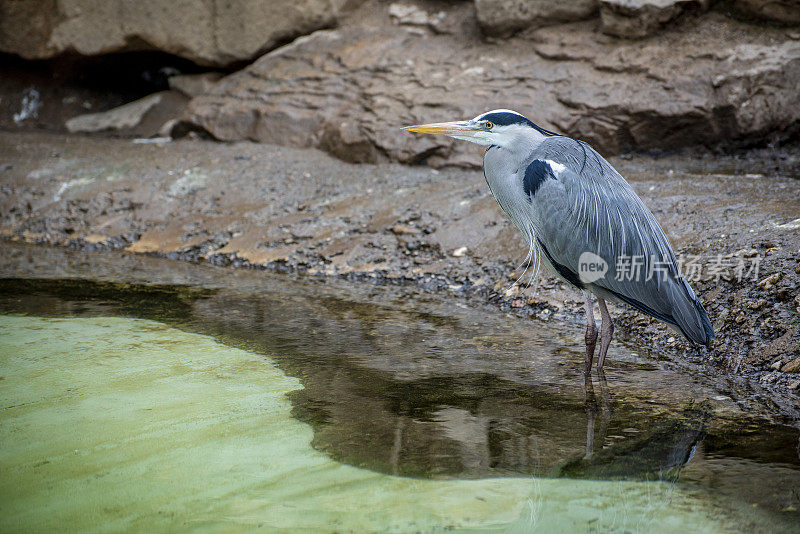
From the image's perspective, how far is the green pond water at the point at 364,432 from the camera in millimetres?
2006

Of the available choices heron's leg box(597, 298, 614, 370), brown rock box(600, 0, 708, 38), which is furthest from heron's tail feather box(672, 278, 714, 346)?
brown rock box(600, 0, 708, 38)

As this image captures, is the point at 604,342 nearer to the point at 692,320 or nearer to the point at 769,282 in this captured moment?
the point at 692,320

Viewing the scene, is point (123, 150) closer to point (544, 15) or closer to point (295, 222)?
point (295, 222)

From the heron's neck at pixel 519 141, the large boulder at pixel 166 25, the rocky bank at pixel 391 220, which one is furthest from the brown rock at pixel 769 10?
the large boulder at pixel 166 25

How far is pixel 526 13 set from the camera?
270 inches

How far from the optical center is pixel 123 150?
7266 millimetres

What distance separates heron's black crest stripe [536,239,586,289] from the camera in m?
3.55

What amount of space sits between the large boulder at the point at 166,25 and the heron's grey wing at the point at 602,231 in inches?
204

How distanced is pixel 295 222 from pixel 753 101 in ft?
13.0

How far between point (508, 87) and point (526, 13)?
822 millimetres

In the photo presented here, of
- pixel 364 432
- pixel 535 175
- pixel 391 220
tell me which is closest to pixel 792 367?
pixel 535 175

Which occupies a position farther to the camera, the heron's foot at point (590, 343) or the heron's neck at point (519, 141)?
the heron's neck at point (519, 141)

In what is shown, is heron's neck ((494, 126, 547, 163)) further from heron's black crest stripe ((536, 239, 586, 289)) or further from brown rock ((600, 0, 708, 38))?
brown rock ((600, 0, 708, 38))

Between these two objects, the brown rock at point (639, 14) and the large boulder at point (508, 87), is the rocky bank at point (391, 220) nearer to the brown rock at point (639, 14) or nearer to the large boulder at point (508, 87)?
the large boulder at point (508, 87)
